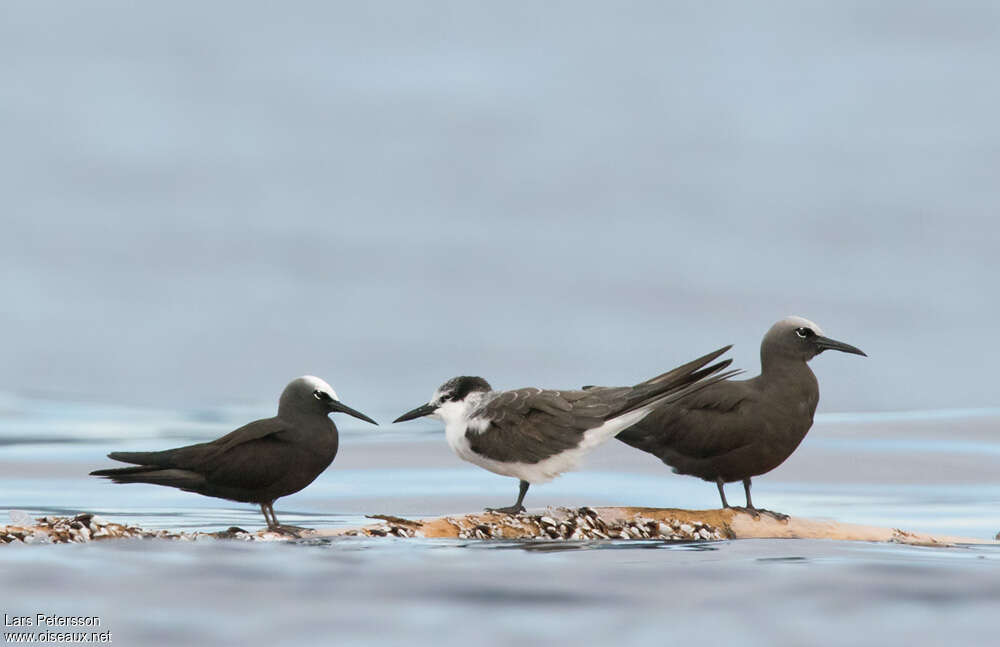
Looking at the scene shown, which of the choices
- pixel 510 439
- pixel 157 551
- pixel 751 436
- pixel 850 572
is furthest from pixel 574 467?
pixel 157 551

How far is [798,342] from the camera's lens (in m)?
12.3

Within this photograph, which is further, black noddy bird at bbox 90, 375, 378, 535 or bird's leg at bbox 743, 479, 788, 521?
bird's leg at bbox 743, 479, 788, 521

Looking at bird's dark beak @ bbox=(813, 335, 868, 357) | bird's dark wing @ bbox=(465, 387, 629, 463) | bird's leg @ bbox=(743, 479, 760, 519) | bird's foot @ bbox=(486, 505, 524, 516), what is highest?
bird's dark beak @ bbox=(813, 335, 868, 357)

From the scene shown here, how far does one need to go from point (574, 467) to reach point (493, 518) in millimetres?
882

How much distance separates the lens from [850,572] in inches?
404

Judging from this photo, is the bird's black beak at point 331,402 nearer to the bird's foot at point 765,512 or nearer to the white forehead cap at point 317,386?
the white forehead cap at point 317,386

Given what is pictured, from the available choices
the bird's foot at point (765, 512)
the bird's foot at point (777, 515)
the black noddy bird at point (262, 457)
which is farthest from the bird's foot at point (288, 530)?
the bird's foot at point (777, 515)

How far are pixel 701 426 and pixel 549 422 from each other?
1.19m

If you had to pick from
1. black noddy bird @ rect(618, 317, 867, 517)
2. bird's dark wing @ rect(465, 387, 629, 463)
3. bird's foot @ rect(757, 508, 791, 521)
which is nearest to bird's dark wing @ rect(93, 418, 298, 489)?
bird's dark wing @ rect(465, 387, 629, 463)


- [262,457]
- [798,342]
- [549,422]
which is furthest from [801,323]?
[262,457]

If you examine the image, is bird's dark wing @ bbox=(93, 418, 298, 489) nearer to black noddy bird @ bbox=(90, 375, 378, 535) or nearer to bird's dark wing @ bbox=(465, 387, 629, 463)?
black noddy bird @ bbox=(90, 375, 378, 535)

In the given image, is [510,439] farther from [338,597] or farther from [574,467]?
[338,597]

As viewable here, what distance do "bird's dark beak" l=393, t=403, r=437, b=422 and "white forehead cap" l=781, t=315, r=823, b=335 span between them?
2726 mm

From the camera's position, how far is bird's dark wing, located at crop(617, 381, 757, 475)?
11.9 m
